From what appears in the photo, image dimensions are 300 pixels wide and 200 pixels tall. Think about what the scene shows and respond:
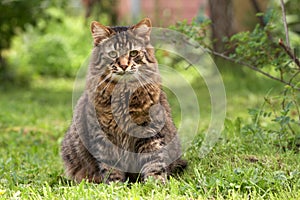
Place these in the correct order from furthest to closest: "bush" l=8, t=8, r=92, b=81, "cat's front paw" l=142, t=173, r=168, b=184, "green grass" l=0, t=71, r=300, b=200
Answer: "bush" l=8, t=8, r=92, b=81, "cat's front paw" l=142, t=173, r=168, b=184, "green grass" l=0, t=71, r=300, b=200

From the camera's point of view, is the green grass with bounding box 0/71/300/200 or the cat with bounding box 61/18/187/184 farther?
the cat with bounding box 61/18/187/184

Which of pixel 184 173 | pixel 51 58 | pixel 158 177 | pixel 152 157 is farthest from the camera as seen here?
pixel 51 58

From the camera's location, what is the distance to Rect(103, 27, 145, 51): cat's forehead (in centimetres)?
398

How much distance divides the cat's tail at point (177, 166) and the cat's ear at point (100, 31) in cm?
109

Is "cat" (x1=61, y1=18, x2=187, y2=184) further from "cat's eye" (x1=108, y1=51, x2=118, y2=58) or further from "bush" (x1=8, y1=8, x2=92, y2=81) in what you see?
"bush" (x1=8, y1=8, x2=92, y2=81)

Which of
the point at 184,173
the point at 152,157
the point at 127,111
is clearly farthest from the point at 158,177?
the point at 127,111

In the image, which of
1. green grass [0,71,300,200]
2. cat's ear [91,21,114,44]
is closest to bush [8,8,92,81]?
green grass [0,71,300,200]

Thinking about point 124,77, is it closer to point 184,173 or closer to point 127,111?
point 127,111

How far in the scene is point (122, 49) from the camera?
3.97 metres

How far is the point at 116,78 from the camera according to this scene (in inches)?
158

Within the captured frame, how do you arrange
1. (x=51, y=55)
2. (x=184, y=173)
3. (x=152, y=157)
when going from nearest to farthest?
(x=152, y=157), (x=184, y=173), (x=51, y=55)

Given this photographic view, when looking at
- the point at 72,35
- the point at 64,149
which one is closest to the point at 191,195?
the point at 64,149

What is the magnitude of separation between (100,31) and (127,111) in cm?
63

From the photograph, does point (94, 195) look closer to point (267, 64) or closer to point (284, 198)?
point (284, 198)
